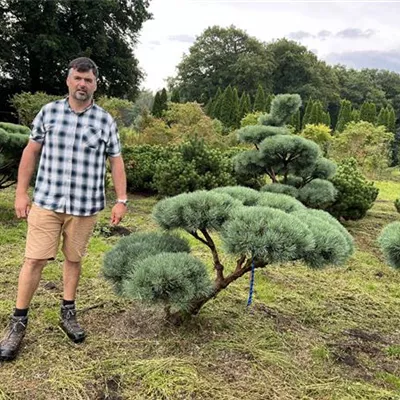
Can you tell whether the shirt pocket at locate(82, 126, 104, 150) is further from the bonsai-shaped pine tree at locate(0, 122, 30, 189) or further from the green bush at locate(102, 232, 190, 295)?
the bonsai-shaped pine tree at locate(0, 122, 30, 189)

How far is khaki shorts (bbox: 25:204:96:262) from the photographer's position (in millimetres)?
2174

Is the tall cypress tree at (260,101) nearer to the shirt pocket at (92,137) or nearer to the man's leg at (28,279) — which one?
A: the shirt pocket at (92,137)

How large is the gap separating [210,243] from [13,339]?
1082mm

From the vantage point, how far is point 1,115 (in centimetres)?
1560

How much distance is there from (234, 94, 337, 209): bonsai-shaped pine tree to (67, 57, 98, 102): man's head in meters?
3.14

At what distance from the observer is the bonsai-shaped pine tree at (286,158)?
5.05 meters

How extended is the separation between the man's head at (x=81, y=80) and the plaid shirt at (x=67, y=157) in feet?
0.23

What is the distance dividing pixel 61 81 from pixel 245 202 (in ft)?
48.4

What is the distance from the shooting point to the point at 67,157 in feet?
7.02

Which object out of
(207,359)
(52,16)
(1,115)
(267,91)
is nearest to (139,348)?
(207,359)

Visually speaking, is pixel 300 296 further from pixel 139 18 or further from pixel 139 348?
pixel 139 18

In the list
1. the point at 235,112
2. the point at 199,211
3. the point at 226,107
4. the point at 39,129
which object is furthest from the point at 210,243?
the point at 226,107

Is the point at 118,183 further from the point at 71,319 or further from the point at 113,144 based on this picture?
the point at 71,319

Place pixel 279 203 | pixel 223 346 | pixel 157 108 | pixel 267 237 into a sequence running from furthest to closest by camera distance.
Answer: pixel 157 108
pixel 279 203
pixel 223 346
pixel 267 237
